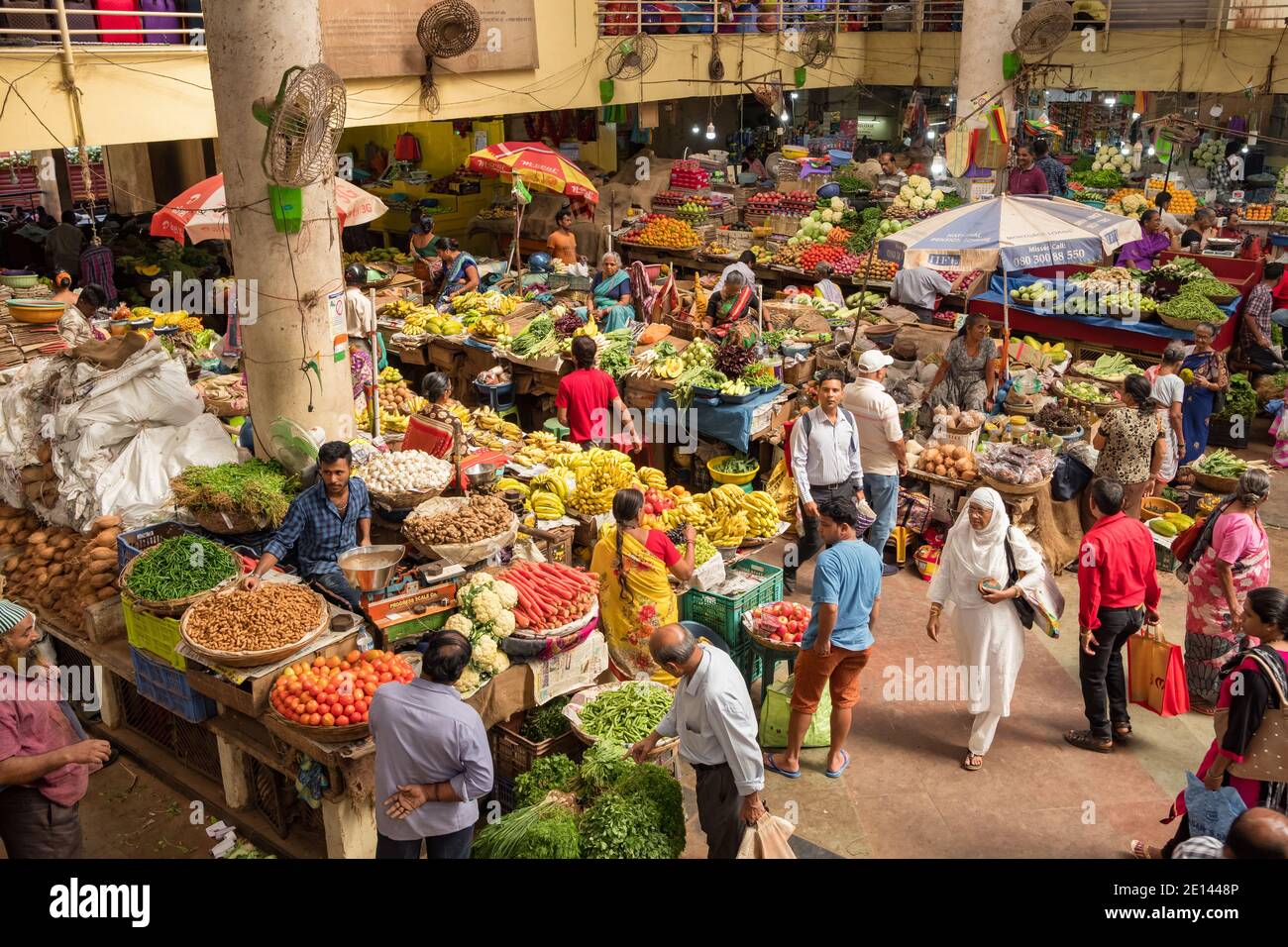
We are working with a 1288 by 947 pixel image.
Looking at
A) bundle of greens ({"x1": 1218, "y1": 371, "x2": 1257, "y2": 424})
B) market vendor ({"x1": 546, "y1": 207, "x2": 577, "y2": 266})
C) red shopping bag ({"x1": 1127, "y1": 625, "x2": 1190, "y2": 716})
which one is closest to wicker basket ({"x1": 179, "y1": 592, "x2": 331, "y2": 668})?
red shopping bag ({"x1": 1127, "y1": 625, "x2": 1190, "y2": 716})

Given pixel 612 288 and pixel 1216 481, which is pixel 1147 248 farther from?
pixel 612 288

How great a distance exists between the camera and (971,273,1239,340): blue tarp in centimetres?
1093

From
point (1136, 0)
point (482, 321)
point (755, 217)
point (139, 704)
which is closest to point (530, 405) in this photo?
point (482, 321)

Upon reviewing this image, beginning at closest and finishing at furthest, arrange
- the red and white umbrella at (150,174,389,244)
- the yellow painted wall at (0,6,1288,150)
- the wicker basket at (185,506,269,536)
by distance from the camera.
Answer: the wicker basket at (185,506,269,536), the red and white umbrella at (150,174,389,244), the yellow painted wall at (0,6,1288,150)

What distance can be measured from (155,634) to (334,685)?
4.34 feet

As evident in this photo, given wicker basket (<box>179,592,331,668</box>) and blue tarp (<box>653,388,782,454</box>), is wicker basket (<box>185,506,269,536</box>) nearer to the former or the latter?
wicker basket (<box>179,592,331,668</box>)

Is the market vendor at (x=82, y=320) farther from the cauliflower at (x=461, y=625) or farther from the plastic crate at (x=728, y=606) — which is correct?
the plastic crate at (x=728, y=606)

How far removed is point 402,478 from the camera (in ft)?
22.6

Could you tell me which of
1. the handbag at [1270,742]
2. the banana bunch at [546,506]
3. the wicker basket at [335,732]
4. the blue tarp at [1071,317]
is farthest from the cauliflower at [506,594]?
the blue tarp at [1071,317]

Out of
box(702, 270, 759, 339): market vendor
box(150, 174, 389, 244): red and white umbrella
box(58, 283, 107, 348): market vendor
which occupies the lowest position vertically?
box(702, 270, 759, 339): market vendor

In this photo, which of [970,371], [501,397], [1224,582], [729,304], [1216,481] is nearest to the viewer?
[1224,582]

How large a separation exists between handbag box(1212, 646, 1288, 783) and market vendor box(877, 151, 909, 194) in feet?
43.2

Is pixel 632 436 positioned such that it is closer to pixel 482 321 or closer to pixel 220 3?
pixel 482 321

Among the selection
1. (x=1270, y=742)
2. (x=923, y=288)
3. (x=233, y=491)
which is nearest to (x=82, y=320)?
(x=233, y=491)
